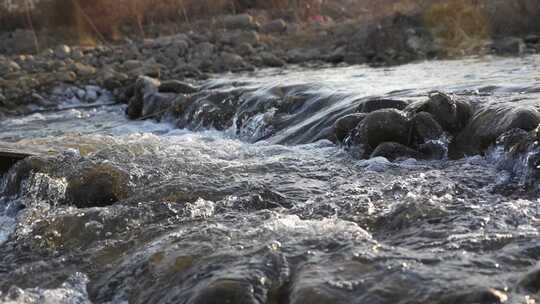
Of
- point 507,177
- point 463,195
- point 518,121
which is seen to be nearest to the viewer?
point 463,195

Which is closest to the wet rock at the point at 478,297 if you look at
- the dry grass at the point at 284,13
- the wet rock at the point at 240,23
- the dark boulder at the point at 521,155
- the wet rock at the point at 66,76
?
the dark boulder at the point at 521,155

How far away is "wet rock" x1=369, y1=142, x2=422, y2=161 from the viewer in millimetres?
4805

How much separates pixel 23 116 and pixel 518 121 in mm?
9067

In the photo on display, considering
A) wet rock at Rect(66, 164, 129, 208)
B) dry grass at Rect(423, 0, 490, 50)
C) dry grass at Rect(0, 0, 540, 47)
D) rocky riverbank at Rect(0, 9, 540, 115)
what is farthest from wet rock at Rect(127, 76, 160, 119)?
dry grass at Rect(0, 0, 540, 47)

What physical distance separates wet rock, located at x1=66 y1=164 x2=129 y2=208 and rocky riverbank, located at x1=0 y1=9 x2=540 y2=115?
25.1ft

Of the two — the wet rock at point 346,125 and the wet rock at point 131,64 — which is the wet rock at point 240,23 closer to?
the wet rock at point 131,64

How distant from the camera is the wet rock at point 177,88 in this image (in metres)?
10.4

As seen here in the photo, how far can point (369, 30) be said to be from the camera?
16.1 metres

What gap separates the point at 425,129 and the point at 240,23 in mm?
15610

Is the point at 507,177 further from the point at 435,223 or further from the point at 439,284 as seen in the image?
the point at 439,284

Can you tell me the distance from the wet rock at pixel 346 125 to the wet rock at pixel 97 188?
1955 mm

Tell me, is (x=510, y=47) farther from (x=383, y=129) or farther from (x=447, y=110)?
(x=383, y=129)

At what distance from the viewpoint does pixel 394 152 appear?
4.83 meters

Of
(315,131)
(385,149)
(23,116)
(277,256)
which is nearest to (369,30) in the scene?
(23,116)
